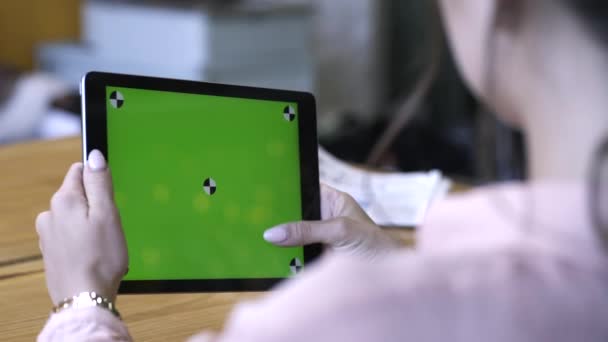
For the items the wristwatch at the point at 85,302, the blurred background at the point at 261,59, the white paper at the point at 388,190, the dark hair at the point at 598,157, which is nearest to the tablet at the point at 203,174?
the wristwatch at the point at 85,302

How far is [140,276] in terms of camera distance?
0.93 meters

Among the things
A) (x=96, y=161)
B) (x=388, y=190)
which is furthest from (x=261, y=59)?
(x=96, y=161)

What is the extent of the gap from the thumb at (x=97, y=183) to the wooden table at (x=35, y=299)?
19cm

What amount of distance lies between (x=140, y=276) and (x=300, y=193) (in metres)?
0.18

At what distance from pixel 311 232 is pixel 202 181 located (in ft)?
0.39

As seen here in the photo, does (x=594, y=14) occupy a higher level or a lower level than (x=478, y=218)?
higher

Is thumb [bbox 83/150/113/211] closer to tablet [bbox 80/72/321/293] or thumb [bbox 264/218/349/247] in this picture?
tablet [bbox 80/72/321/293]

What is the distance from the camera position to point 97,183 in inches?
32.4

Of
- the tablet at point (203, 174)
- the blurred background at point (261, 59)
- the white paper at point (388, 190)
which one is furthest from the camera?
the blurred background at point (261, 59)

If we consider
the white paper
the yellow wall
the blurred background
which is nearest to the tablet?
the white paper

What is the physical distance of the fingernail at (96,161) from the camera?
0.84 meters

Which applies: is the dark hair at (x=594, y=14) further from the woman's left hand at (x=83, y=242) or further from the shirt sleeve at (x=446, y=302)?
the woman's left hand at (x=83, y=242)

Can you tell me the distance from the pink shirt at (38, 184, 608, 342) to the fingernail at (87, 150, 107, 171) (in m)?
0.30

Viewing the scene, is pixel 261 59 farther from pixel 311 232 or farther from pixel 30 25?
pixel 311 232
